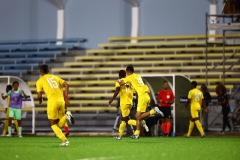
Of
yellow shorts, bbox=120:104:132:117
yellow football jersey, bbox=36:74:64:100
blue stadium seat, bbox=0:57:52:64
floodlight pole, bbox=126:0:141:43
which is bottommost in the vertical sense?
yellow shorts, bbox=120:104:132:117

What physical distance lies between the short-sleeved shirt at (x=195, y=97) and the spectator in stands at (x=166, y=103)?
53.8 inches

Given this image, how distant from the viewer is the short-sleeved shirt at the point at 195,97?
89.4 feet

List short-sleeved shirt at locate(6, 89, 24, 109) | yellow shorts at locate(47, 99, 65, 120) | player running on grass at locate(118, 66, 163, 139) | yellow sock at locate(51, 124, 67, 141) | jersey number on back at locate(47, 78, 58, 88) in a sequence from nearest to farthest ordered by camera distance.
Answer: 1. yellow sock at locate(51, 124, 67, 141)
2. yellow shorts at locate(47, 99, 65, 120)
3. jersey number on back at locate(47, 78, 58, 88)
4. player running on grass at locate(118, 66, 163, 139)
5. short-sleeved shirt at locate(6, 89, 24, 109)

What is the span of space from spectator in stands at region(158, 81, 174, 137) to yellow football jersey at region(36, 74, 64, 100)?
10.4 metres

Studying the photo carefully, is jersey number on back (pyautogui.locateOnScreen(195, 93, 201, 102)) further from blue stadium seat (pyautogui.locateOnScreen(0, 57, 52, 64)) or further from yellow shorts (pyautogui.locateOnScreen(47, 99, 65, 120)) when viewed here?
blue stadium seat (pyautogui.locateOnScreen(0, 57, 52, 64))

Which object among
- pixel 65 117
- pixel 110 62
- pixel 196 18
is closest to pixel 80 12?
pixel 110 62

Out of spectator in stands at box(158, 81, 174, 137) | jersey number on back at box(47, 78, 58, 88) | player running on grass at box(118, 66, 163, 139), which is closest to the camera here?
jersey number on back at box(47, 78, 58, 88)

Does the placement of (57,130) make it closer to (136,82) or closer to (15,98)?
(136,82)

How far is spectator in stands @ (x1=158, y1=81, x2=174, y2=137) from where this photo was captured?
2859 cm

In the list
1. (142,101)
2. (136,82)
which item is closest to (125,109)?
(142,101)

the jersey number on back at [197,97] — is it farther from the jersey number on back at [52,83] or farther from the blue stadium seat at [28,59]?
the blue stadium seat at [28,59]

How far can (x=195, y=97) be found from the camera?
27359 mm

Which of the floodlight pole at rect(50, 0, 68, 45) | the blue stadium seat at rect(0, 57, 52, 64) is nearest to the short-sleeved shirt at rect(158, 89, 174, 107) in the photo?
the blue stadium seat at rect(0, 57, 52, 64)

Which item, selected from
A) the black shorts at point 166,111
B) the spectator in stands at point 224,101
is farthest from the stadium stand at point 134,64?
the black shorts at point 166,111
